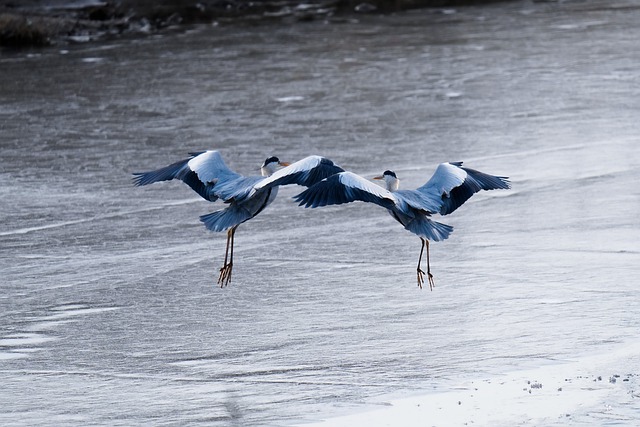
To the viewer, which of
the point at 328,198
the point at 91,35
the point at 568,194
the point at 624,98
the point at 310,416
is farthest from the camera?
the point at 91,35

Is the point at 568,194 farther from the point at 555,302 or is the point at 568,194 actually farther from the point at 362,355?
the point at 362,355

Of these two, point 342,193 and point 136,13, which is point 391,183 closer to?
point 342,193

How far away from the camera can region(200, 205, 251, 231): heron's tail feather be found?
6.14 meters

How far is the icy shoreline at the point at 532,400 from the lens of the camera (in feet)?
16.8

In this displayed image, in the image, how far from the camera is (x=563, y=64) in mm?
14086

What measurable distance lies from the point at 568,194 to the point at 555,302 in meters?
2.41

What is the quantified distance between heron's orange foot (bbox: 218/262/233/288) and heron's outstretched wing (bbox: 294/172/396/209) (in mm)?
837

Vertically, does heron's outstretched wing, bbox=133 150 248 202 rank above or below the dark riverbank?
above

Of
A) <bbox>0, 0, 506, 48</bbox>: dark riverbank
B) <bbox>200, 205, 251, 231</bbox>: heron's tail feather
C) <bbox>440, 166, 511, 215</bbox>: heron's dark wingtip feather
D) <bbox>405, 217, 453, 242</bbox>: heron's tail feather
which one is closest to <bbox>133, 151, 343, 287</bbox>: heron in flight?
<bbox>200, 205, 251, 231</bbox>: heron's tail feather

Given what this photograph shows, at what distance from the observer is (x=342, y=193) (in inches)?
231

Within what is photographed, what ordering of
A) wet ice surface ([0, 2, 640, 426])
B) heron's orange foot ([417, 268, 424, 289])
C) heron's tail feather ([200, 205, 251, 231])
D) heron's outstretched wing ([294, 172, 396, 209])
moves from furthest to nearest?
heron's orange foot ([417, 268, 424, 289]), heron's tail feather ([200, 205, 251, 231]), heron's outstretched wing ([294, 172, 396, 209]), wet ice surface ([0, 2, 640, 426])

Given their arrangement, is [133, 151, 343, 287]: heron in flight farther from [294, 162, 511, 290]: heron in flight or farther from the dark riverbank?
the dark riverbank

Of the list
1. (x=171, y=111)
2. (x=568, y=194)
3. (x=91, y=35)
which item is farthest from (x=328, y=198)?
(x=91, y=35)

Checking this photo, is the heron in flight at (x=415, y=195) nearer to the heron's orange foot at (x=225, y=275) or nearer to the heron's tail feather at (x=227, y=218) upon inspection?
the heron's tail feather at (x=227, y=218)
